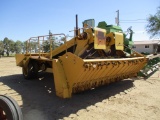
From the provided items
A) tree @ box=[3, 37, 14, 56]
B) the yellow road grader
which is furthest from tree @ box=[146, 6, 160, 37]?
tree @ box=[3, 37, 14, 56]

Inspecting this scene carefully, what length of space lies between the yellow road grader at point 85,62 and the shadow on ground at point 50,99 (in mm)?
373

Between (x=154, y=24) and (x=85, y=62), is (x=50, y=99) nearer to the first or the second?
(x=85, y=62)

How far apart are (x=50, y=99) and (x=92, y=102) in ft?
3.74

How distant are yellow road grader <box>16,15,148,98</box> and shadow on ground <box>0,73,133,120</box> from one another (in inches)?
14.7

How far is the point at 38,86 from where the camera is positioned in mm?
7027

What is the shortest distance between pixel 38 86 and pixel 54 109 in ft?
7.75

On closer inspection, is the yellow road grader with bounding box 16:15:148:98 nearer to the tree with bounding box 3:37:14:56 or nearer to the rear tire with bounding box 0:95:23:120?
the rear tire with bounding box 0:95:23:120

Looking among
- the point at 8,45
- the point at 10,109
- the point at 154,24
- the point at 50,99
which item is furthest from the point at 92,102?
the point at 8,45

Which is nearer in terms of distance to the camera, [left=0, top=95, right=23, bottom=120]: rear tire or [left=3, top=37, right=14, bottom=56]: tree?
[left=0, top=95, right=23, bottom=120]: rear tire

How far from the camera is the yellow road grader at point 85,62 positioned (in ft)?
15.4

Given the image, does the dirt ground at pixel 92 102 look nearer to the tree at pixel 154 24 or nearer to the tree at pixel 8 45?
the tree at pixel 154 24

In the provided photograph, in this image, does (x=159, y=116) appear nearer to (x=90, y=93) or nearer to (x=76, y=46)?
(x=90, y=93)

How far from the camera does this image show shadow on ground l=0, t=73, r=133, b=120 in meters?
4.60

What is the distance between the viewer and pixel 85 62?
4.43 m
